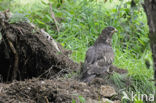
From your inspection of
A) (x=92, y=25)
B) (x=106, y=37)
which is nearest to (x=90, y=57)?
(x=106, y=37)

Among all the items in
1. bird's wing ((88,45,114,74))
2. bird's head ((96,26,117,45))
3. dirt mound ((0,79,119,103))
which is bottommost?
dirt mound ((0,79,119,103))

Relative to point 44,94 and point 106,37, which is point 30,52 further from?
point 44,94

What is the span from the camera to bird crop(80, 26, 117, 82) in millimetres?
5734

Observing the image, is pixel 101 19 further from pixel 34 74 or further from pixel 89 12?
pixel 34 74

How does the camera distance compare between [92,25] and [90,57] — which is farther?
[92,25]

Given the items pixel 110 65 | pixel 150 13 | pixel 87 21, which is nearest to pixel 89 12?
pixel 87 21

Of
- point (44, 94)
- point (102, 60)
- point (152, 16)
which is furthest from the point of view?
point (102, 60)

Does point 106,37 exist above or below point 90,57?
above

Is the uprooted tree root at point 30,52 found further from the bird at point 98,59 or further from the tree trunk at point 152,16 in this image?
the tree trunk at point 152,16

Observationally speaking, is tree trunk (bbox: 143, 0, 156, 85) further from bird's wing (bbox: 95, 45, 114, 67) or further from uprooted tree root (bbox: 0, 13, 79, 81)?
uprooted tree root (bbox: 0, 13, 79, 81)

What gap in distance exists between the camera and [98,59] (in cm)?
608

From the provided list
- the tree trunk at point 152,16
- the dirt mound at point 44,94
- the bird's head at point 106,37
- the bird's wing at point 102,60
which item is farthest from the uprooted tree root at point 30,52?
the tree trunk at point 152,16

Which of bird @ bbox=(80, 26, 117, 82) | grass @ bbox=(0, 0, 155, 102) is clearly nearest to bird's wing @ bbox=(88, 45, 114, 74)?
bird @ bbox=(80, 26, 117, 82)

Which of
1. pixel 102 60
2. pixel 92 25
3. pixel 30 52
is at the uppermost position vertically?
pixel 92 25
